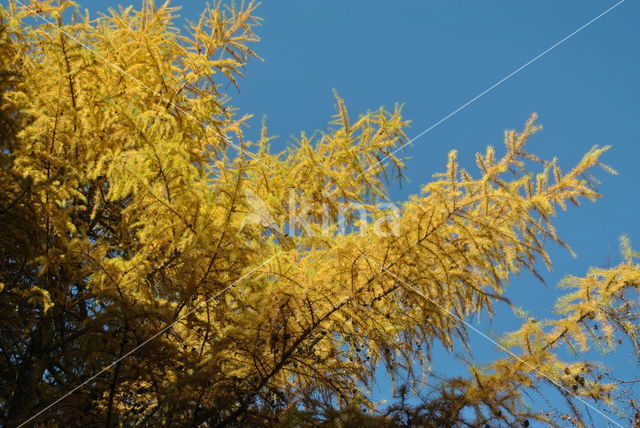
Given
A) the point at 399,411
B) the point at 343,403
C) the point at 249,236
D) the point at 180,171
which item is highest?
the point at 180,171

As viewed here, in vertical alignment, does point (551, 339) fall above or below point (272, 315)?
below

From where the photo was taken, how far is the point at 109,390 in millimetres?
3607

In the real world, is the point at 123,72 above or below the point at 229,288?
above

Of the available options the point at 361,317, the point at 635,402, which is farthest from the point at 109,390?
the point at 635,402

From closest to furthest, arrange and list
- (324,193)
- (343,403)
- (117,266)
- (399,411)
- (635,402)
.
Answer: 1. (117,266)
2. (399,411)
3. (343,403)
4. (635,402)
5. (324,193)

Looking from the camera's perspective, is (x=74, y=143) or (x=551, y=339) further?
(x=74, y=143)

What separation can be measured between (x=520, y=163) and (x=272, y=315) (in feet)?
7.08

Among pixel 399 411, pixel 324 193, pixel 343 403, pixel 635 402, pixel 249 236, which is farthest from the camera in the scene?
pixel 324 193

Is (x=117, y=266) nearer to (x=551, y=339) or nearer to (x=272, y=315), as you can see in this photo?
(x=272, y=315)

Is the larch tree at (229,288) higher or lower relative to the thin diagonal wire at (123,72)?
lower

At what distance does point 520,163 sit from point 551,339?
4.26 ft

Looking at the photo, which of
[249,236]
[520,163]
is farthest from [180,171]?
[520,163]

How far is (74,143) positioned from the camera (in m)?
3.97

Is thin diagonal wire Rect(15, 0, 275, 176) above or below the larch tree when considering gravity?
above
